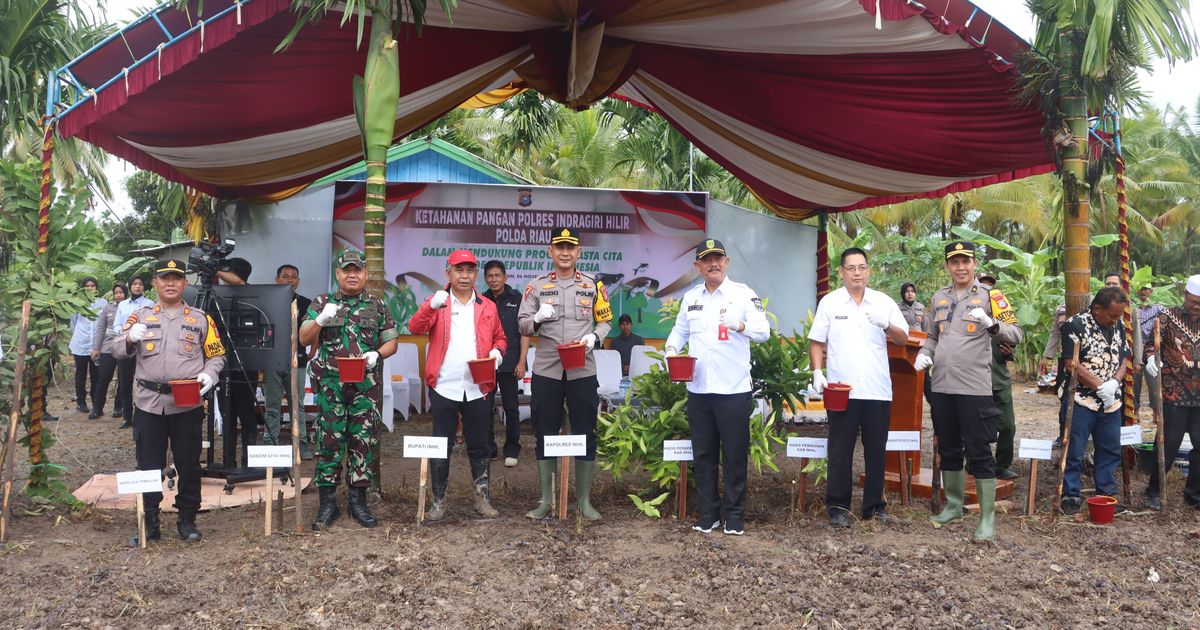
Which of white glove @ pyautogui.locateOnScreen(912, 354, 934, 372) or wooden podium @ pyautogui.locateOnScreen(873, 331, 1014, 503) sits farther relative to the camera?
wooden podium @ pyautogui.locateOnScreen(873, 331, 1014, 503)

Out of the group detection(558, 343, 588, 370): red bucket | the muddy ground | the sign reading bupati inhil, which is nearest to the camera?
the muddy ground

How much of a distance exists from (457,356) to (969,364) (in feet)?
9.84

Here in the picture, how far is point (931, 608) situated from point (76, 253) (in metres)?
5.42

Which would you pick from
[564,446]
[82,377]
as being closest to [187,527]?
[564,446]

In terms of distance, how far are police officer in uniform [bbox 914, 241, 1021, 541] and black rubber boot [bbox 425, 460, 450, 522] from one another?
2.90m

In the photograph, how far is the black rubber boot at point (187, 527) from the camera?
454cm

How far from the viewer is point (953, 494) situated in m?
4.96

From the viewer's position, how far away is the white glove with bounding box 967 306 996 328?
4.61 meters

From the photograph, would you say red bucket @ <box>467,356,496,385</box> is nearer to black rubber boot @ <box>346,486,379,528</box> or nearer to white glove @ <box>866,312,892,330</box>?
black rubber boot @ <box>346,486,379,528</box>

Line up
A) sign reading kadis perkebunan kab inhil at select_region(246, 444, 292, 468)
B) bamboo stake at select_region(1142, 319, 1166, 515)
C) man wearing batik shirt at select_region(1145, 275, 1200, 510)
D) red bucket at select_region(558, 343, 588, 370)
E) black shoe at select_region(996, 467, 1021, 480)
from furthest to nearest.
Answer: black shoe at select_region(996, 467, 1021, 480)
man wearing batik shirt at select_region(1145, 275, 1200, 510)
bamboo stake at select_region(1142, 319, 1166, 515)
red bucket at select_region(558, 343, 588, 370)
sign reading kadis perkebunan kab inhil at select_region(246, 444, 292, 468)

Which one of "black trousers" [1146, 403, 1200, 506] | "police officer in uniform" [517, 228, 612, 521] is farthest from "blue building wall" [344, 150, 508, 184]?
"black trousers" [1146, 403, 1200, 506]

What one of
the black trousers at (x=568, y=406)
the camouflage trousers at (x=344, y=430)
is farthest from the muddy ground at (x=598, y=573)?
the black trousers at (x=568, y=406)

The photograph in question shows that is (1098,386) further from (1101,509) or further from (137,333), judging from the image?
(137,333)

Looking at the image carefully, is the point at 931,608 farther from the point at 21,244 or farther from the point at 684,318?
the point at 21,244
